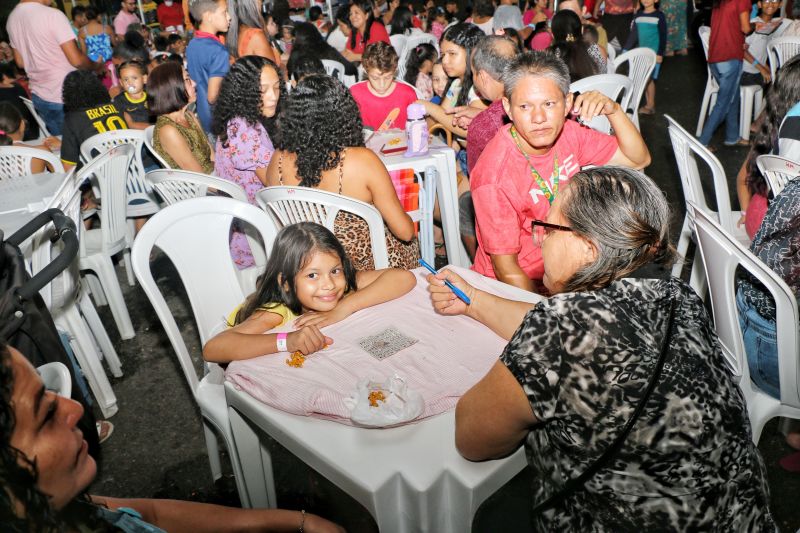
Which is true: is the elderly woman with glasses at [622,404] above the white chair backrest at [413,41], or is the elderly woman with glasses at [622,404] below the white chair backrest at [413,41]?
below

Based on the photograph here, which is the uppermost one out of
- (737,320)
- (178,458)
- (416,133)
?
(416,133)

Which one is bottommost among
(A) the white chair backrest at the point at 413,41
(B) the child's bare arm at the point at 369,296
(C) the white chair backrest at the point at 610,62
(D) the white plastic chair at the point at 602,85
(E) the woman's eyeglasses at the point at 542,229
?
(B) the child's bare arm at the point at 369,296

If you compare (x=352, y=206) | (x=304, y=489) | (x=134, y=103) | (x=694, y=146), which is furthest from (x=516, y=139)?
(x=134, y=103)

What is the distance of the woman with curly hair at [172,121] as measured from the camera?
3951 mm

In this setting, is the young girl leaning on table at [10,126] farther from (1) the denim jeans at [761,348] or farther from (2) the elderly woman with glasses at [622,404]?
Answer: (1) the denim jeans at [761,348]

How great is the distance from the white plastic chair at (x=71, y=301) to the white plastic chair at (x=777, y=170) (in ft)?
10.3

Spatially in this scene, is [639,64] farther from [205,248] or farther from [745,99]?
[205,248]

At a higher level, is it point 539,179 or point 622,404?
point 539,179

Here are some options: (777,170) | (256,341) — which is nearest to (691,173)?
(777,170)

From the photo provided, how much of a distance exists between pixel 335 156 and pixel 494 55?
3.92 feet

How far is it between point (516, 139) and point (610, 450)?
1570 mm

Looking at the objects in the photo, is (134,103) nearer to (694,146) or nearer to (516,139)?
(516,139)

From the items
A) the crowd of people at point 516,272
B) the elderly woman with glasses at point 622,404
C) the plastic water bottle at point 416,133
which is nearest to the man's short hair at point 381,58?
the crowd of people at point 516,272

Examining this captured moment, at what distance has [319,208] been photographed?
9.62 feet
